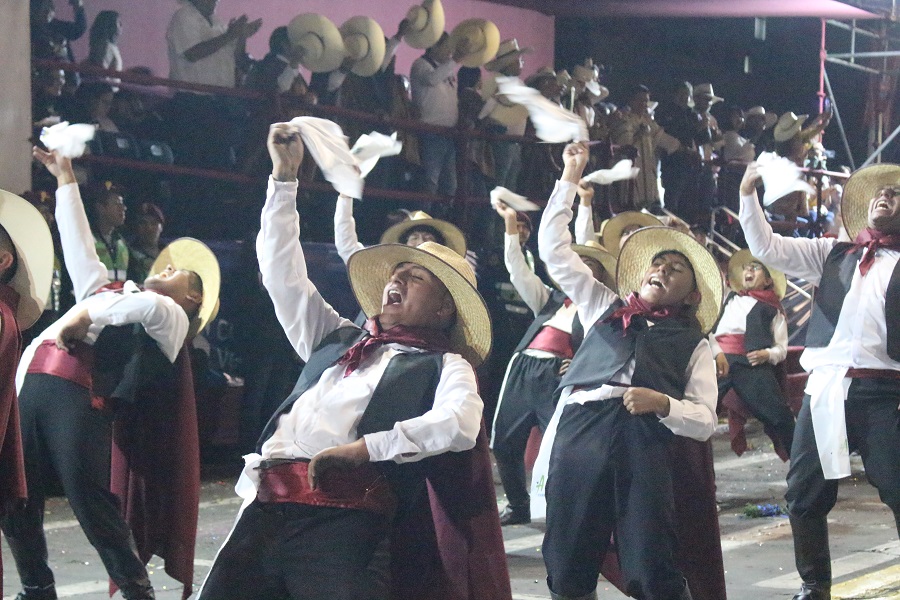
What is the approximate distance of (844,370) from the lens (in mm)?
6117

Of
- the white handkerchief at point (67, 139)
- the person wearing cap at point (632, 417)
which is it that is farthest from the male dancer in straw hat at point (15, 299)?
the person wearing cap at point (632, 417)

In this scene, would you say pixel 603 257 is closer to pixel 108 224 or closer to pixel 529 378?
pixel 529 378

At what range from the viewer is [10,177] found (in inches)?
369

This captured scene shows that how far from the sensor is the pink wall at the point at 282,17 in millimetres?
12586

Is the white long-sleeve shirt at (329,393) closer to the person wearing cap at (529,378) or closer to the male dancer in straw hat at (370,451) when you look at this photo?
the male dancer in straw hat at (370,451)

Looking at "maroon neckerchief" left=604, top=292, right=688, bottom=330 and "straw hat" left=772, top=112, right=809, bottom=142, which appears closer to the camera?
"maroon neckerchief" left=604, top=292, right=688, bottom=330

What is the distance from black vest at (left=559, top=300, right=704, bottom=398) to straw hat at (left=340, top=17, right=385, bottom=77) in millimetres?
6061

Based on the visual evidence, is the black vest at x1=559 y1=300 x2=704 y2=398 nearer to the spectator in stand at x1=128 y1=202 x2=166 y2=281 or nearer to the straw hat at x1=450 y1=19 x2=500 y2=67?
the spectator in stand at x1=128 y1=202 x2=166 y2=281

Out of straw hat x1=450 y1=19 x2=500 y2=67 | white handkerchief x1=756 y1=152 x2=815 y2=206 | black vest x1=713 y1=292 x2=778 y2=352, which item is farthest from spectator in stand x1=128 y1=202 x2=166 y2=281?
white handkerchief x1=756 y1=152 x2=815 y2=206

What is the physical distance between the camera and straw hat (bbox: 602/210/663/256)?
29.3 ft

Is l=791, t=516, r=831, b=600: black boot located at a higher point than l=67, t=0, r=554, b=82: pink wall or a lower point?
lower

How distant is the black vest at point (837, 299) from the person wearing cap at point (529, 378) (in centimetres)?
237

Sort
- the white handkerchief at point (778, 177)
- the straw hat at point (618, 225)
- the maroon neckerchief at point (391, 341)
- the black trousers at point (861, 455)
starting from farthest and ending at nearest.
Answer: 1. the straw hat at point (618, 225)
2. the white handkerchief at point (778, 177)
3. the black trousers at point (861, 455)
4. the maroon neckerchief at point (391, 341)

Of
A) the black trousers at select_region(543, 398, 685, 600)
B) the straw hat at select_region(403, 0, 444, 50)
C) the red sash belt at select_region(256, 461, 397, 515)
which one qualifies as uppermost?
the straw hat at select_region(403, 0, 444, 50)
